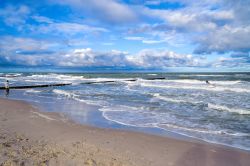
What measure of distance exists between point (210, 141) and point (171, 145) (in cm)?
148

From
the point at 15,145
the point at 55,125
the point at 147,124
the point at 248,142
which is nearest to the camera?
the point at 15,145

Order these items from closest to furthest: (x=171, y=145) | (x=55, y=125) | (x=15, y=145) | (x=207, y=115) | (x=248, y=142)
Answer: (x=15, y=145)
(x=171, y=145)
(x=248, y=142)
(x=55, y=125)
(x=207, y=115)

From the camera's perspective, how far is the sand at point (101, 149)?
19.2 feet

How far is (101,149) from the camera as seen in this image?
6.87 m

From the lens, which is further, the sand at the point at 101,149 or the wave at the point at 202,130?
the wave at the point at 202,130

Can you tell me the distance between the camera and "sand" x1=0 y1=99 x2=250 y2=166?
5848mm

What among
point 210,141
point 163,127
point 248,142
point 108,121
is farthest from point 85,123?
point 248,142

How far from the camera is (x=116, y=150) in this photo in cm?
691

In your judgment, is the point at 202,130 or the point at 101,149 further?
the point at 202,130

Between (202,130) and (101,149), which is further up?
(101,149)

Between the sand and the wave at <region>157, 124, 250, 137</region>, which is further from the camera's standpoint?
the wave at <region>157, 124, 250, 137</region>

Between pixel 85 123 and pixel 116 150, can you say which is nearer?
pixel 116 150

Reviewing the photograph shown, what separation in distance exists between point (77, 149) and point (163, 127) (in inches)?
173

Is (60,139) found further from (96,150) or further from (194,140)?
(194,140)
